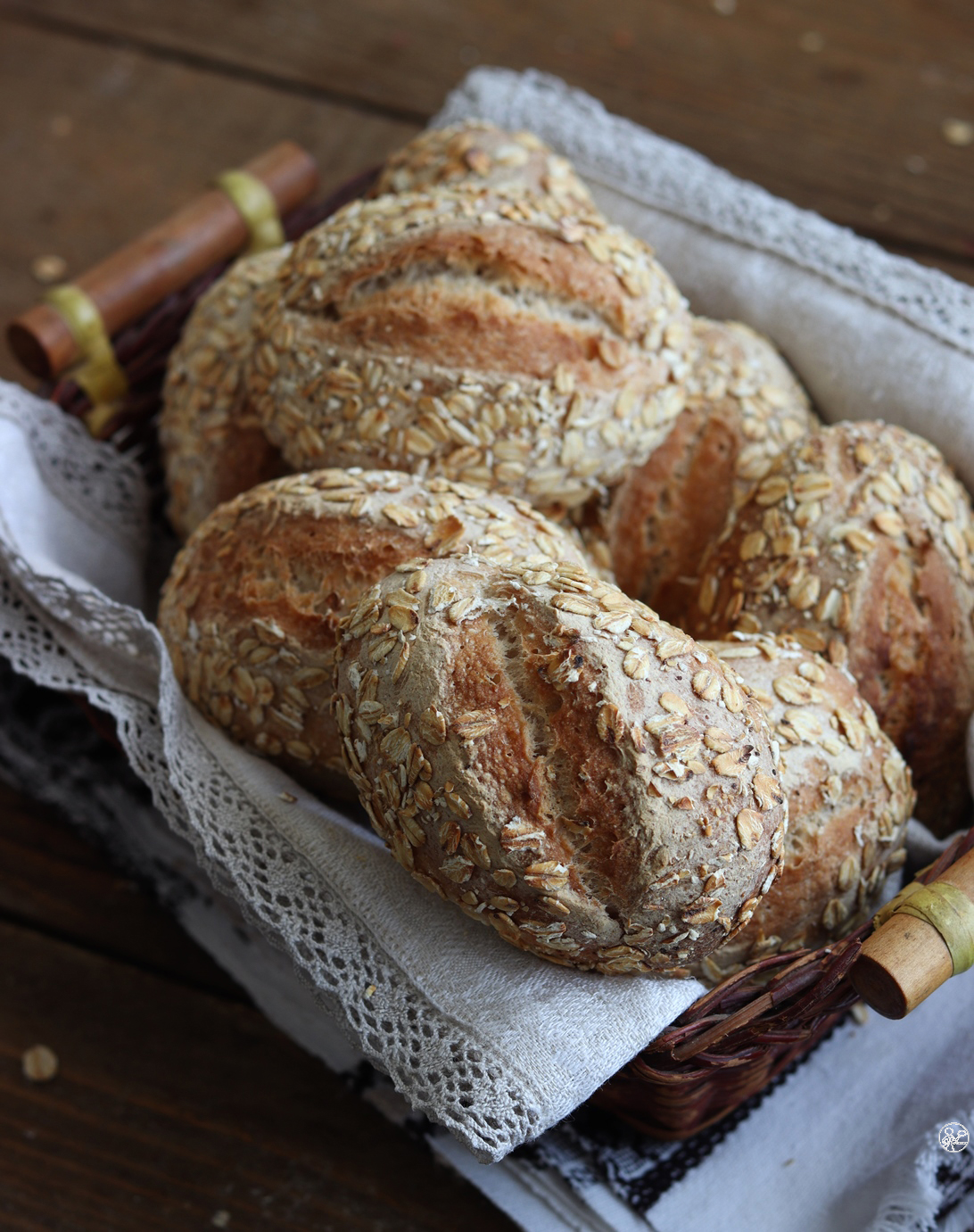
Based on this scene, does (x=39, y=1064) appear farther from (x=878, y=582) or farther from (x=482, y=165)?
(x=482, y=165)

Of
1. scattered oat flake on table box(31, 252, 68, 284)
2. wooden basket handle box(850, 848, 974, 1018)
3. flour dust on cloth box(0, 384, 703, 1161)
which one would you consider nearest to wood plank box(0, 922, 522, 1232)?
flour dust on cloth box(0, 384, 703, 1161)

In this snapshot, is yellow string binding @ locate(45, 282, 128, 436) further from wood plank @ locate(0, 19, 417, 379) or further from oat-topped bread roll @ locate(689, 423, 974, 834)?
oat-topped bread roll @ locate(689, 423, 974, 834)

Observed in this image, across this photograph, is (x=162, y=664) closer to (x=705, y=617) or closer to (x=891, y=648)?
(x=705, y=617)

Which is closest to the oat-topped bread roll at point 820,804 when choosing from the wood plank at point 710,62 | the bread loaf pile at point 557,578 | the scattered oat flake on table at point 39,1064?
the bread loaf pile at point 557,578

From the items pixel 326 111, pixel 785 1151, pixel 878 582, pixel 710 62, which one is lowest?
pixel 785 1151

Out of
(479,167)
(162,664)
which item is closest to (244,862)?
(162,664)

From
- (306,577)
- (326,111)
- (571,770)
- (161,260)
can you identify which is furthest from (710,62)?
(571,770)
